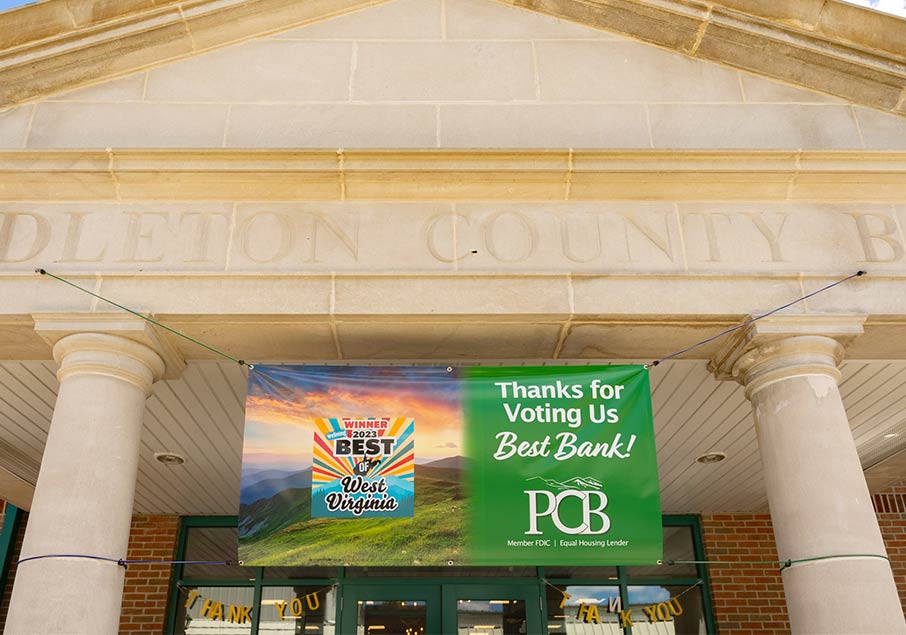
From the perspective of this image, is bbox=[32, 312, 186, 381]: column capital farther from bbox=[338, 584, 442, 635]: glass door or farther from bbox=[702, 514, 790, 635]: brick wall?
bbox=[702, 514, 790, 635]: brick wall

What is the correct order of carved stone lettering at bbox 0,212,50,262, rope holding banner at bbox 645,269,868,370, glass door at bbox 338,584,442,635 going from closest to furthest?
1. rope holding banner at bbox 645,269,868,370
2. carved stone lettering at bbox 0,212,50,262
3. glass door at bbox 338,584,442,635

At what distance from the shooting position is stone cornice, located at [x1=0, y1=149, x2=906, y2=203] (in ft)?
18.5

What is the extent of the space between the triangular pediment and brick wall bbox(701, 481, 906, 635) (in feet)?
17.6

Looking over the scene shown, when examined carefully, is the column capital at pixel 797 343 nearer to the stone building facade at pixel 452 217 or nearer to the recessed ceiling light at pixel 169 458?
the stone building facade at pixel 452 217

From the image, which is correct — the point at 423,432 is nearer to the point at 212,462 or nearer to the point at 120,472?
the point at 120,472

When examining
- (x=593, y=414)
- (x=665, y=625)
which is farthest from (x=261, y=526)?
(x=665, y=625)

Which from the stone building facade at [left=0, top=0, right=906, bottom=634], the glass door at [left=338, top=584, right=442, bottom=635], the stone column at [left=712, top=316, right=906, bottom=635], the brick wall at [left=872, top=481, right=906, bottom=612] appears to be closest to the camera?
the stone column at [left=712, top=316, right=906, bottom=635]

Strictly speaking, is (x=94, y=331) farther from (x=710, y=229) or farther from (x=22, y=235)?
(x=710, y=229)

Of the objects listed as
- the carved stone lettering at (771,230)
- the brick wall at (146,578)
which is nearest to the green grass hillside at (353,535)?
the carved stone lettering at (771,230)

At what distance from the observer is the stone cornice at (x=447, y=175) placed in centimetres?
563

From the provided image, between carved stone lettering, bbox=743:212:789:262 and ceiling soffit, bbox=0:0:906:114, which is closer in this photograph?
carved stone lettering, bbox=743:212:789:262

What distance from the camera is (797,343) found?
5.23m

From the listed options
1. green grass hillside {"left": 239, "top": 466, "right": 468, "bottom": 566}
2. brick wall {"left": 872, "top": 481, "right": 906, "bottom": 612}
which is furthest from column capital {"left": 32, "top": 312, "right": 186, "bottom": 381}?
brick wall {"left": 872, "top": 481, "right": 906, "bottom": 612}

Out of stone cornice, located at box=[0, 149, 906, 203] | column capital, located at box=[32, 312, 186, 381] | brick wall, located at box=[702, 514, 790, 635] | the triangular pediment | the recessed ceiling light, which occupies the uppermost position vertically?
the triangular pediment
